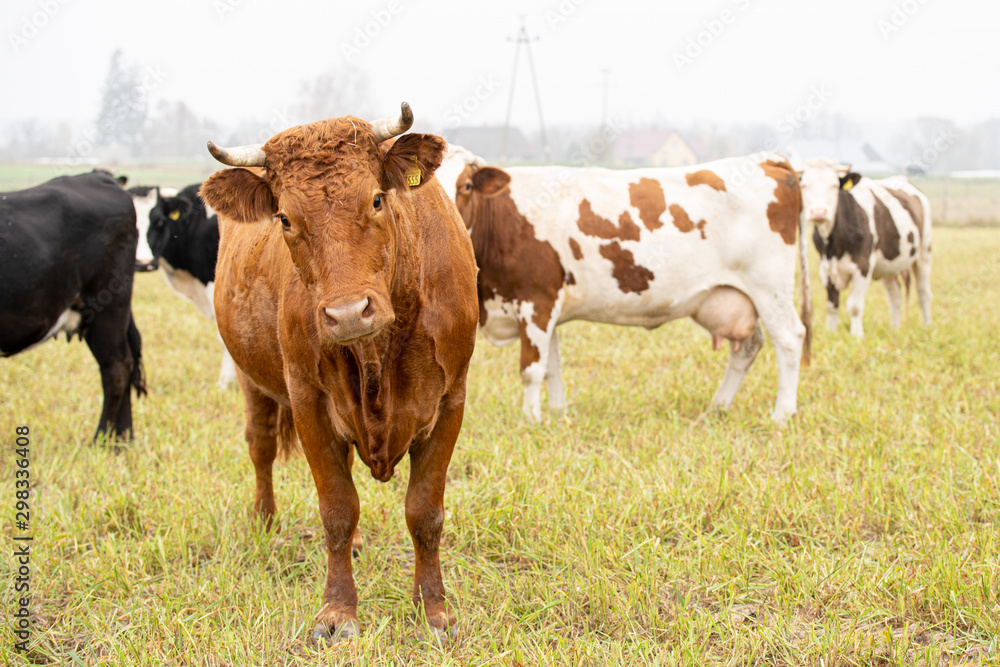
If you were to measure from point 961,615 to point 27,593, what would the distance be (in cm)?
354

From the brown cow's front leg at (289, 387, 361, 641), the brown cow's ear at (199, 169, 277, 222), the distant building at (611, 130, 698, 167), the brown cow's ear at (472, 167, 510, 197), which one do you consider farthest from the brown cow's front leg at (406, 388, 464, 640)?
the distant building at (611, 130, 698, 167)

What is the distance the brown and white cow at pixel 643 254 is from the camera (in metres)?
5.57

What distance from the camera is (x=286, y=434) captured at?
151 inches

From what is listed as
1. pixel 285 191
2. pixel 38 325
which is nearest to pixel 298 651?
pixel 285 191

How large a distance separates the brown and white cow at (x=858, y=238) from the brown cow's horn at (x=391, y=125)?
6774 millimetres

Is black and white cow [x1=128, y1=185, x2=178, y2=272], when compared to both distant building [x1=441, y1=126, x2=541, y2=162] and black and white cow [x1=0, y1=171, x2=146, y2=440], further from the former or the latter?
distant building [x1=441, y1=126, x2=541, y2=162]

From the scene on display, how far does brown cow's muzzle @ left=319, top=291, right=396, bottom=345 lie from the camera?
219 cm

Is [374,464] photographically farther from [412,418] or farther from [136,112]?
[136,112]

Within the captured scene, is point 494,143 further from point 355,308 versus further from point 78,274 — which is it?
point 355,308

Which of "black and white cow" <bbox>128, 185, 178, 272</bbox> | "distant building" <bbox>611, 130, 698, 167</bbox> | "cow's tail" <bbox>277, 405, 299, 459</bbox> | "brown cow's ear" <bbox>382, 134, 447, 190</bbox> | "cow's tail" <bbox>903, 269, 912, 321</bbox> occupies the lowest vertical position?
"distant building" <bbox>611, 130, 698, 167</bbox>

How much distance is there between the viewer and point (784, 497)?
3787 millimetres

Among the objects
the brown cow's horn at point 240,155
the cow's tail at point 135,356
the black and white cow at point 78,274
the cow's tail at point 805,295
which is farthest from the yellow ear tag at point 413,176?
the cow's tail at point 805,295

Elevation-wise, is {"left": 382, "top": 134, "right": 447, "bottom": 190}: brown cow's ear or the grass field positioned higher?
{"left": 382, "top": 134, "right": 447, "bottom": 190}: brown cow's ear

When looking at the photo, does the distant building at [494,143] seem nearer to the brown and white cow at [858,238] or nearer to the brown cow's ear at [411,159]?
the brown and white cow at [858,238]
